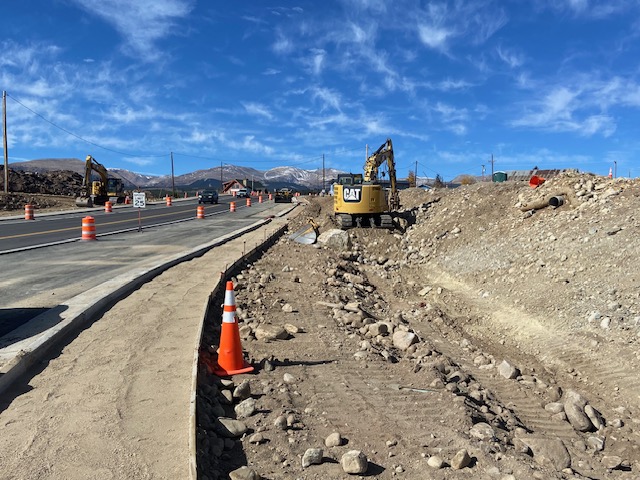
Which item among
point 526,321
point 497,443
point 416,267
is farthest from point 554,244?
point 497,443

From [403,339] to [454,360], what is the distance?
2.74 ft

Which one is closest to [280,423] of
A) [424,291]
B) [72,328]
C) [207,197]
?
[72,328]

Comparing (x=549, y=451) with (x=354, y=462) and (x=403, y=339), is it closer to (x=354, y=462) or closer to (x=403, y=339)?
(x=354, y=462)

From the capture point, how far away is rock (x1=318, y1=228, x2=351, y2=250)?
17.5 metres

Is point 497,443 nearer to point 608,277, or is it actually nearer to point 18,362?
point 18,362

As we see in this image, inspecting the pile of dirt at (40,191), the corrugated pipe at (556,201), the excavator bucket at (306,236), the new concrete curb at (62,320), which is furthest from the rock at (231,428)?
the pile of dirt at (40,191)

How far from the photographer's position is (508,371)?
6.74 m

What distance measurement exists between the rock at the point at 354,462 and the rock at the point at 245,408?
113cm

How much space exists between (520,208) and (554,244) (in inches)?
201

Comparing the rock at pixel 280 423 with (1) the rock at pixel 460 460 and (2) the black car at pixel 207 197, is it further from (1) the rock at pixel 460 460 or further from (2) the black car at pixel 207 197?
(2) the black car at pixel 207 197

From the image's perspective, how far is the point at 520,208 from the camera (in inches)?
676

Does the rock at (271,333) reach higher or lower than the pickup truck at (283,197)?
lower

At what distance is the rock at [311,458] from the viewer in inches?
144

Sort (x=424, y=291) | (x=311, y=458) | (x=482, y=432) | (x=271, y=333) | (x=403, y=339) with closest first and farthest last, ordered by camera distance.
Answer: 1. (x=311, y=458)
2. (x=482, y=432)
3. (x=271, y=333)
4. (x=403, y=339)
5. (x=424, y=291)
